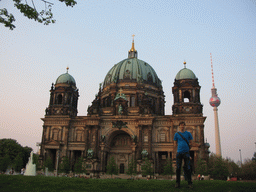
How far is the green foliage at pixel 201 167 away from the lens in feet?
161

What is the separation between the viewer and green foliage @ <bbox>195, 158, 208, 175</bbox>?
4896 centimetres

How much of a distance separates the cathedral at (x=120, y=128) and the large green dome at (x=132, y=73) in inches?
204

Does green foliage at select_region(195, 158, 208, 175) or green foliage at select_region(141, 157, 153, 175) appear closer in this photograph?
green foliage at select_region(195, 158, 208, 175)

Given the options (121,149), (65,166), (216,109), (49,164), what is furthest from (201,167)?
(216,109)

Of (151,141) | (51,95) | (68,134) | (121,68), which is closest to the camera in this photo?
(151,141)

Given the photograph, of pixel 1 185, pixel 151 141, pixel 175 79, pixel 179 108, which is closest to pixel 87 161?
pixel 151 141

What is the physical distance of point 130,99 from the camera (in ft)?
223

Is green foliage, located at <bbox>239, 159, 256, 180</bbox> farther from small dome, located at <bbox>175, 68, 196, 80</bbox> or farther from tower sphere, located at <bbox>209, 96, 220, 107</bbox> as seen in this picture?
tower sphere, located at <bbox>209, 96, 220, 107</bbox>

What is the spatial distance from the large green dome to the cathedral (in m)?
5.19

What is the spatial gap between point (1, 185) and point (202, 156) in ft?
144

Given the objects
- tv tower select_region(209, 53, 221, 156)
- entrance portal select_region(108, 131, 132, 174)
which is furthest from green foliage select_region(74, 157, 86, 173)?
tv tower select_region(209, 53, 221, 156)

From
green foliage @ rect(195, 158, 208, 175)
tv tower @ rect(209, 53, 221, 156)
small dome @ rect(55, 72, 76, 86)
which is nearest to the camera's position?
green foliage @ rect(195, 158, 208, 175)

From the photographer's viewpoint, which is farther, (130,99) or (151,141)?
(130,99)

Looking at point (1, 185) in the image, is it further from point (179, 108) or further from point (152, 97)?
point (152, 97)
